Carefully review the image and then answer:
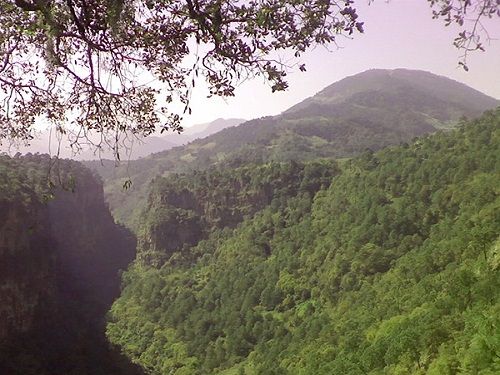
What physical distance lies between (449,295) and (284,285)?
3791 cm

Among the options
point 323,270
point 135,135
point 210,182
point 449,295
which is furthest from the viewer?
point 210,182

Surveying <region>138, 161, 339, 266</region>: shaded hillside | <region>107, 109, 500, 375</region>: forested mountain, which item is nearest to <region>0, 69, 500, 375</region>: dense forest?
<region>107, 109, 500, 375</region>: forested mountain

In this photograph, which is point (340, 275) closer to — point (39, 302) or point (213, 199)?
point (39, 302)

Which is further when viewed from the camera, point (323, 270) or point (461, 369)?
point (323, 270)

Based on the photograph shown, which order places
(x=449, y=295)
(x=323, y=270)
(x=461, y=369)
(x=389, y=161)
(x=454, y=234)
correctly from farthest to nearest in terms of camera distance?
(x=389, y=161) → (x=323, y=270) → (x=454, y=234) → (x=449, y=295) → (x=461, y=369)

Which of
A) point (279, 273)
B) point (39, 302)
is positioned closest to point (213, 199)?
point (279, 273)

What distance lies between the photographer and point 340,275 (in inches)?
2443

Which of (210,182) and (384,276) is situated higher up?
(210,182)

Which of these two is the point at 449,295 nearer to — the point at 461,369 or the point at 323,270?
the point at 461,369

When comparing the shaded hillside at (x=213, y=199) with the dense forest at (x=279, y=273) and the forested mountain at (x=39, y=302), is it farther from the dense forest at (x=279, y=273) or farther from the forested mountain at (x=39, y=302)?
the forested mountain at (x=39, y=302)

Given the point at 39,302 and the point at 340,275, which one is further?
the point at 39,302

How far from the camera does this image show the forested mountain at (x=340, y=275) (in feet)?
104

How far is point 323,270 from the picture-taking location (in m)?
66.6

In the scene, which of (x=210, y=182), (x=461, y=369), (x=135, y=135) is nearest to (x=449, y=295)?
(x=461, y=369)
